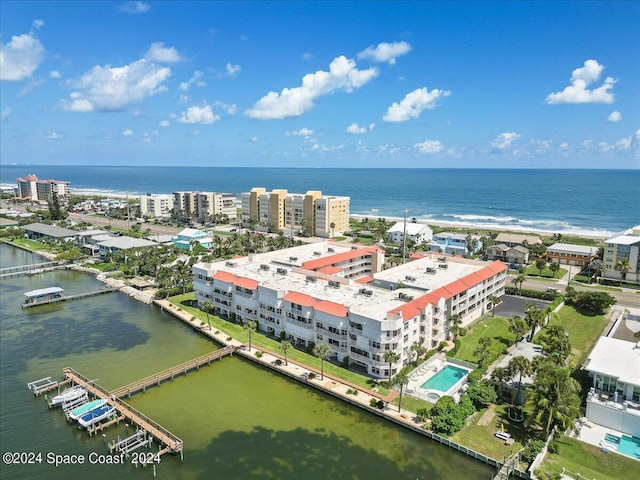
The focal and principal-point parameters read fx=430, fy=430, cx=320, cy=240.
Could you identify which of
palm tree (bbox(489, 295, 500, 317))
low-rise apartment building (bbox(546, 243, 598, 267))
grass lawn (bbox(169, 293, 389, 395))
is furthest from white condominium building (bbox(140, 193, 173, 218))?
palm tree (bbox(489, 295, 500, 317))

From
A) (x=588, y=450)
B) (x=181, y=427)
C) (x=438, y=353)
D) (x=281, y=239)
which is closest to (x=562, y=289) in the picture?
(x=438, y=353)

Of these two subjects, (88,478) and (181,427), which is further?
(181,427)

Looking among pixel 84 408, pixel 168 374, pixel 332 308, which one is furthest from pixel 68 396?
pixel 332 308

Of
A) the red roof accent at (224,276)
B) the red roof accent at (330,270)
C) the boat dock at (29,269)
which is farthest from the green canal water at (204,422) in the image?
the boat dock at (29,269)

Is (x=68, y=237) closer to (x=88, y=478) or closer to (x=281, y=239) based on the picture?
(x=281, y=239)

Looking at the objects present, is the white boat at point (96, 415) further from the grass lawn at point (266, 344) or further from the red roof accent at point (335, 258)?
the red roof accent at point (335, 258)

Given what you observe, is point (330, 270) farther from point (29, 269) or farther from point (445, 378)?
point (29, 269)
